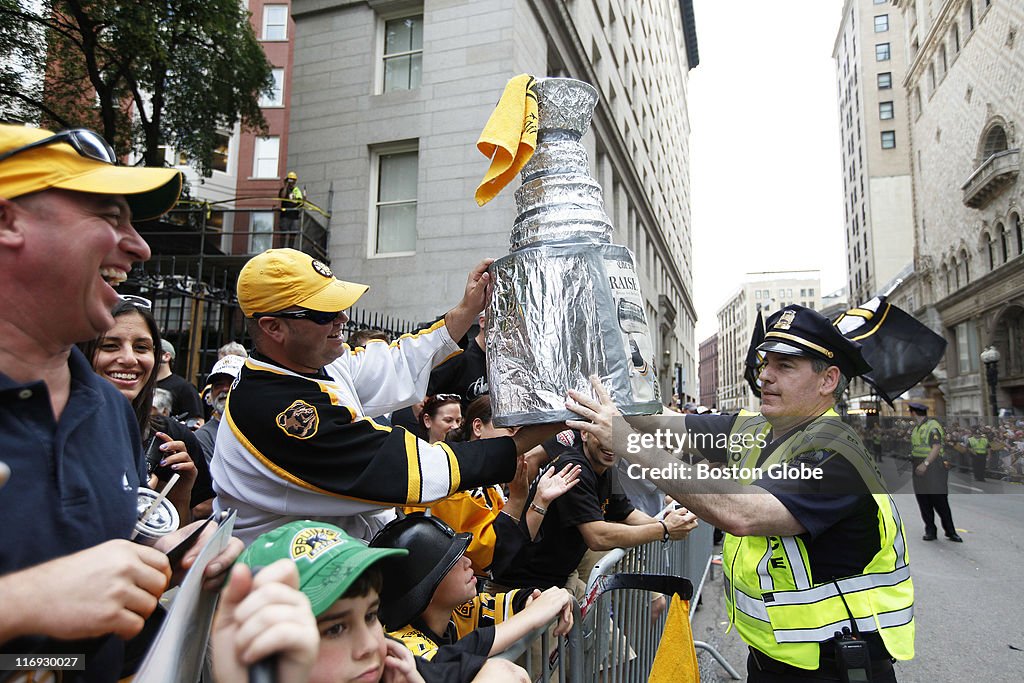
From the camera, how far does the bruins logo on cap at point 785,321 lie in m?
2.79

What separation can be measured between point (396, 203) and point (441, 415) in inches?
396

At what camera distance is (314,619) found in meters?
0.86

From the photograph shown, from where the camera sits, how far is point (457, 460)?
6.71 ft

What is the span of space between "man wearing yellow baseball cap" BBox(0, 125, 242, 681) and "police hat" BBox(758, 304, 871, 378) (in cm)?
Result: 242

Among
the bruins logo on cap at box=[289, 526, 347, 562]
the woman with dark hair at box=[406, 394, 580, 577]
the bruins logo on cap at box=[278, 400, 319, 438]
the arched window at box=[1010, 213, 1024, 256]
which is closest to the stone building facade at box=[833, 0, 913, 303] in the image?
the arched window at box=[1010, 213, 1024, 256]

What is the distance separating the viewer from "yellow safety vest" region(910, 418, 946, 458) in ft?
7.88

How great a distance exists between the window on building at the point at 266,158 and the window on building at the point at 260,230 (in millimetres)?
4928

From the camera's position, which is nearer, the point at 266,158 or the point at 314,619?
the point at 314,619

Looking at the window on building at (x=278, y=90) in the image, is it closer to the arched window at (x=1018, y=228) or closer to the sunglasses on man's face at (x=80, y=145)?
the sunglasses on man's face at (x=80, y=145)

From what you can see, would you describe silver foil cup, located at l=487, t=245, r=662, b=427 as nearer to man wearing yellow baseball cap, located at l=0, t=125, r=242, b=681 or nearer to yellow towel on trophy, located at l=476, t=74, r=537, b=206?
yellow towel on trophy, located at l=476, t=74, r=537, b=206

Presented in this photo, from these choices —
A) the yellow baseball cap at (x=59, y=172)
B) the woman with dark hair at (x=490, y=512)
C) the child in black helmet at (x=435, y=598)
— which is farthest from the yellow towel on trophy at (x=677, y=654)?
the yellow baseball cap at (x=59, y=172)

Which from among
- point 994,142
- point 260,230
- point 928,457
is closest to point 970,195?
point 994,142

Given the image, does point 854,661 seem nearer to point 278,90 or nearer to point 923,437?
point 923,437

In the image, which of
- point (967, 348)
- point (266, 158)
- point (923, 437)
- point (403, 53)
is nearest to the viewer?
point (923, 437)
